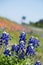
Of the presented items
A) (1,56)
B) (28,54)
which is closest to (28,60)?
(28,54)

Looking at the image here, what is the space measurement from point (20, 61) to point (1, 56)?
480 mm

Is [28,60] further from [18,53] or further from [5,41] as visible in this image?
[5,41]

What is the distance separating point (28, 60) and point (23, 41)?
0.63 meters

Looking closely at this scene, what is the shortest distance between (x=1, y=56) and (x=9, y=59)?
0.32 meters

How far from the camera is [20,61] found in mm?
7137

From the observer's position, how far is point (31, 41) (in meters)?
7.94

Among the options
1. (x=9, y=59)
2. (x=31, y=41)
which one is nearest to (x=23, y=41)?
(x=31, y=41)

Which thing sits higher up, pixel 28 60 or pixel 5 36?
pixel 5 36

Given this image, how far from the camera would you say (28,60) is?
23.9 feet

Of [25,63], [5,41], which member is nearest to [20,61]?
[25,63]

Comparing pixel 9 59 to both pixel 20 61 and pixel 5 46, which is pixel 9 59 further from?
pixel 5 46

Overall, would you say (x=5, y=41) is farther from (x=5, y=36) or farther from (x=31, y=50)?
(x=31, y=50)

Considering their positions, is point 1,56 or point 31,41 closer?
point 1,56

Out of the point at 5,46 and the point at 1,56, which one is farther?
the point at 5,46
